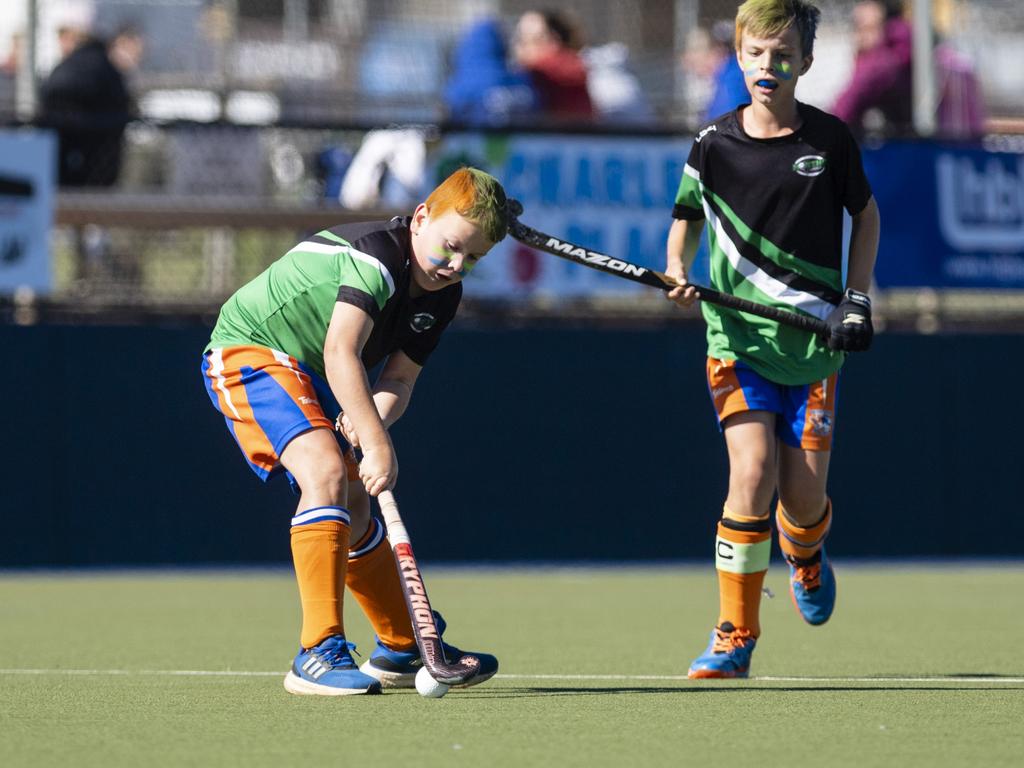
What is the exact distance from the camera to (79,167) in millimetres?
10156

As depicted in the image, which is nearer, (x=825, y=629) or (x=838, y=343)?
(x=838, y=343)

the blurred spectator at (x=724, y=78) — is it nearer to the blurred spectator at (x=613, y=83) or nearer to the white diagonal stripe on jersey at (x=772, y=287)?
the blurred spectator at (x=613, y=83)

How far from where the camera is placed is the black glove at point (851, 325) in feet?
18.7

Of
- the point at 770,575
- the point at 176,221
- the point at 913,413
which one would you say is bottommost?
the point at 770,575

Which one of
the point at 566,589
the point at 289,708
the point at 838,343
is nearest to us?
the point at 289,708

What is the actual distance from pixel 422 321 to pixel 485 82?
19.3 ft

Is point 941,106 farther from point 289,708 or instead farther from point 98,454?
point 289,708

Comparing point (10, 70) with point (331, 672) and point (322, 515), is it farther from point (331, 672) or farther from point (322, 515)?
point (331, 672)

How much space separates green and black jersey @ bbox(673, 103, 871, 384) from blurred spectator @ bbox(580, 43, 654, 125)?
5542 millimetres

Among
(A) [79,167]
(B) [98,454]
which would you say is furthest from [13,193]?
(B) [98,454]

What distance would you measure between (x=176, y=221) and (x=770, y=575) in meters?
3.83

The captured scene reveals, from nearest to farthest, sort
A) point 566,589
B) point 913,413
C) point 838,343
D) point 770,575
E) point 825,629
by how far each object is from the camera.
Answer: point 838,343 < point 825,629 < point 566,589 < point 770,575 < point 913,413

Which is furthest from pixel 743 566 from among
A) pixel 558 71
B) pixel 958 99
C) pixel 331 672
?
pixel 958 99

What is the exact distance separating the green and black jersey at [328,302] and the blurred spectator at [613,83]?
249 inches
